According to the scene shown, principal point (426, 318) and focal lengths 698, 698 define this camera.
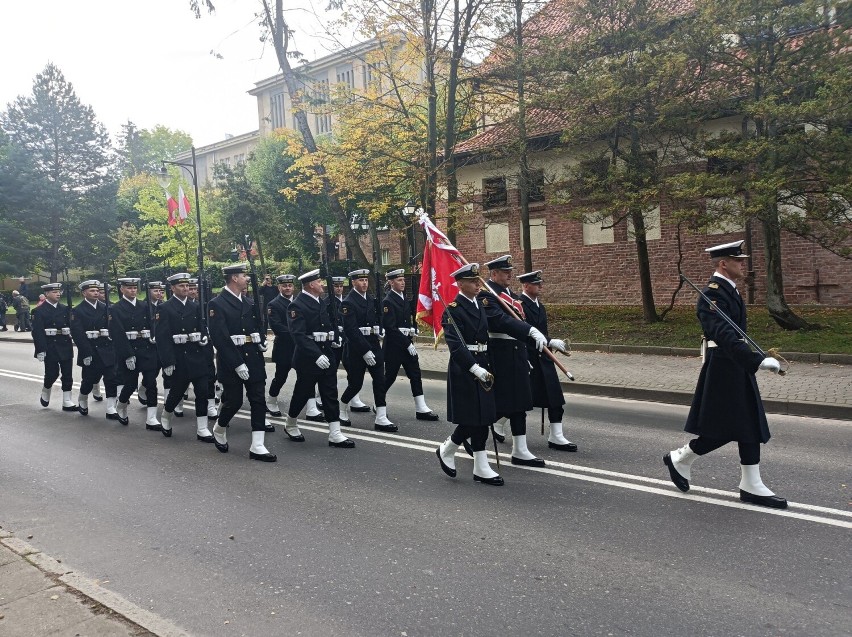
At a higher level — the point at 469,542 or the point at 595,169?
the point at 595,169

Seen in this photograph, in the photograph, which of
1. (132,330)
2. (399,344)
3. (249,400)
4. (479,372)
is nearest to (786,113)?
(399,344)

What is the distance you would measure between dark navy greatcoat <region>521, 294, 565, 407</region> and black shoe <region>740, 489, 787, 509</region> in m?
2.22

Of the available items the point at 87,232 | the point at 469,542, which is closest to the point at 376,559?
the point at 469,542

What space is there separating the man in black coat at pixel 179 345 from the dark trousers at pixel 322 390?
1.28 m

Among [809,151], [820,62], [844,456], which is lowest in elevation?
[844,456]

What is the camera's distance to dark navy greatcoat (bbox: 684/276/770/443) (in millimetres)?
5461

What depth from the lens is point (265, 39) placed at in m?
25.0

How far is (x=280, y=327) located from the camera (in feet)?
30.7

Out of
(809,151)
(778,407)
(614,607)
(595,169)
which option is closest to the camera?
(614,607)

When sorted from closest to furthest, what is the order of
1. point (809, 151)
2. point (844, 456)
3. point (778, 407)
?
point (844, 456)
point (778, 407)
point (809, 151)

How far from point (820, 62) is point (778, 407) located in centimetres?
828

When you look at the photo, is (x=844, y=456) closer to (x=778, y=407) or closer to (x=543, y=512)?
(x=778, y=407)

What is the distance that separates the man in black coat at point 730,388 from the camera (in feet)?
17.9

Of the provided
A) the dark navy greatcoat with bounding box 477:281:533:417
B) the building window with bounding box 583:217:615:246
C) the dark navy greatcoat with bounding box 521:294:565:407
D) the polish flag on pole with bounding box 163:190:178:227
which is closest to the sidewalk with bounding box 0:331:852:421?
the dark navy greatcoat with bounding box 521:294:565:407
